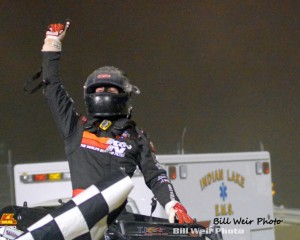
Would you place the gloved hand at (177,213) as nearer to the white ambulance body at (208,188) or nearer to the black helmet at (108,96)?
the black helmet at (108,96)

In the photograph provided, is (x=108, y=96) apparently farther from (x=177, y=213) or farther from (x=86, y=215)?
(x=86, y=215)

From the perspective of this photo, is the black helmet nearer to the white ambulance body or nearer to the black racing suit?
the black racing suit

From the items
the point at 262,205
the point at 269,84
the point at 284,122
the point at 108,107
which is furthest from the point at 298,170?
the point at 108,107

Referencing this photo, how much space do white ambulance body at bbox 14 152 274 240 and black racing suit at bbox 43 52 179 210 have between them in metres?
2.33

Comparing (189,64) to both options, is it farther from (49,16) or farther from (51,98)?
(51,98)

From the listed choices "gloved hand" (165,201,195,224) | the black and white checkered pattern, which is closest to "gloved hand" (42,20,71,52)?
"gloved hand" (165,201,195,224)

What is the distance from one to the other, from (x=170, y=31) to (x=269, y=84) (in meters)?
3.06

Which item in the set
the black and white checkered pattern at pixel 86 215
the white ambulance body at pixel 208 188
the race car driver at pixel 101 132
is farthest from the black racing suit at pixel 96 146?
the white ambulance body at pixel 208 188

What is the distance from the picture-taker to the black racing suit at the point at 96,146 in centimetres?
304

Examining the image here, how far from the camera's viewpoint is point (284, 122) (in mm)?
16109

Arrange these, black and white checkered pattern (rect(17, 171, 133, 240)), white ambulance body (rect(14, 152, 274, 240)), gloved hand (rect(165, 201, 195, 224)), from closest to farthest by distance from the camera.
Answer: black and white checkered pattern (rect(17, 171, 133, 240)) → gloved hand (rect(165, 201, 195, 224)) → white ambulance body (rect(14, 152, 274, 240))

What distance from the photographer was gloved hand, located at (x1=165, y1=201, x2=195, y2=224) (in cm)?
290

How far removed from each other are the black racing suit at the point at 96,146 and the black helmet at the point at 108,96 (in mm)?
58

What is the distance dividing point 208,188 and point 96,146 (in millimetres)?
3752
